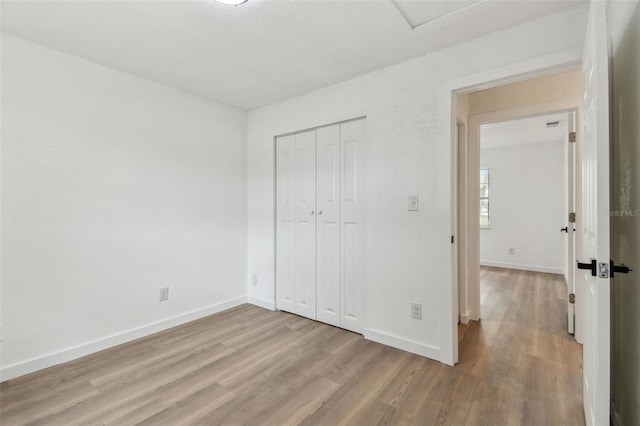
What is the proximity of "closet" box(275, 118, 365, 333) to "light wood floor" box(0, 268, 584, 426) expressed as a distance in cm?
35

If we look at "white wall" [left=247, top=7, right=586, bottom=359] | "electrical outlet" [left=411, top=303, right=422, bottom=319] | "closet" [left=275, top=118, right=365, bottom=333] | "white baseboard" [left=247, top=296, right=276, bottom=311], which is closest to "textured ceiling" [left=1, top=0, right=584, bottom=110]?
"white wall" [left=247, top=7, right=586, bottom=359]

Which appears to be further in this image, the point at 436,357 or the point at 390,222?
the point at 390,222

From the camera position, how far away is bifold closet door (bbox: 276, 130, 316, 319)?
3.14 meters

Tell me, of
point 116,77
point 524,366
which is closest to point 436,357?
point 524,366

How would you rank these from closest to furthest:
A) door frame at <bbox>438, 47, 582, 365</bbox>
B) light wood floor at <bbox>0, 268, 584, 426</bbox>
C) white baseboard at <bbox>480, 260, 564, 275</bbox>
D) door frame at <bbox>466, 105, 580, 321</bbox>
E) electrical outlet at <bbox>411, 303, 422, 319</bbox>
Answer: light wood floor at <bbox>0, 268, 584, 426</bbox> < door frame at <bbox>438, 47, 582, 365</bbox> < electrical outlet at <bbox>411, 303, 422, 319</bbox> < door frame at <bbox>466, 105, 580, 321</bbox> < white baseboard at <bbox>480, 260, 564, 275</bbox>

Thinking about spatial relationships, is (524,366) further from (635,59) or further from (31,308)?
(31,308)

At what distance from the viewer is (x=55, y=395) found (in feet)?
6.15

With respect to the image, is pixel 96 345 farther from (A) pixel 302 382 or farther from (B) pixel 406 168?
(B) pixel 406 168

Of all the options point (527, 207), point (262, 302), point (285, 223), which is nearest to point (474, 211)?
point (285, 223)

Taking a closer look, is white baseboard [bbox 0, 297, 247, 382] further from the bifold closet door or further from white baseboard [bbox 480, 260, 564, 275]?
white baseboard [bbox 480, 260, 564, 275]

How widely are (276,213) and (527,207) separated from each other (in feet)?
16.5

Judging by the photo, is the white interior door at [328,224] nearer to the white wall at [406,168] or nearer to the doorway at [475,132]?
the white wall at [406,168]

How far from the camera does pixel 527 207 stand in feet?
18.7

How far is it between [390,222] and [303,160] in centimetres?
123
